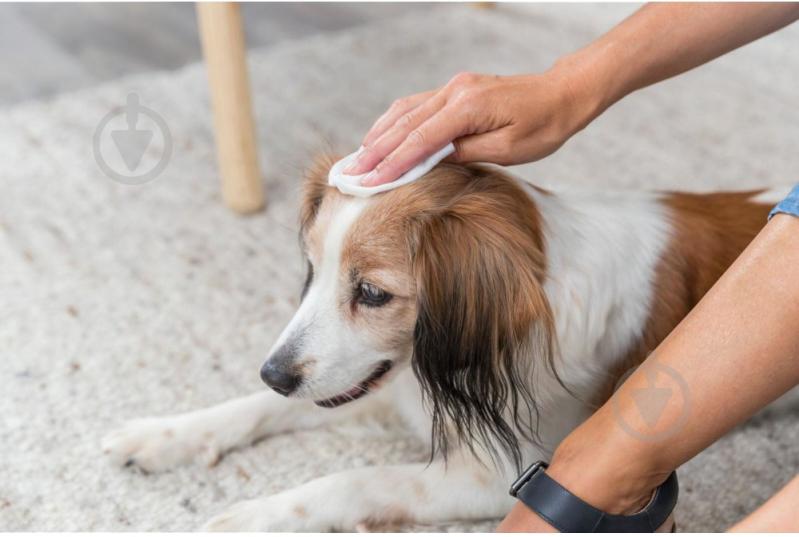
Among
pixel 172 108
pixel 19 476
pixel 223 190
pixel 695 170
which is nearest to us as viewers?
pixel 19 476

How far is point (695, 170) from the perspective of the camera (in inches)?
81.2

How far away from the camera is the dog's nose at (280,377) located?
1100 millimetres

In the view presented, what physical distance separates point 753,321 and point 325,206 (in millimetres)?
500

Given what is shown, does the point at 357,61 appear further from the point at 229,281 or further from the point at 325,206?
the point at 325,206

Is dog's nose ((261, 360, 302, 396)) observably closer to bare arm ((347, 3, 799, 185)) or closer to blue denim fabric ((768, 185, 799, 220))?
bare arm ((347, 3, 799, 185))

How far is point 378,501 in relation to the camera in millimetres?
1169

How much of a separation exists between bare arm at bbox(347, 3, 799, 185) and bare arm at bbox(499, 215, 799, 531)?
30 centimetres

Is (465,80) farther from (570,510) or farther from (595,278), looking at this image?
(570,510)

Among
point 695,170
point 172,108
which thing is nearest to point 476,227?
point 695,170

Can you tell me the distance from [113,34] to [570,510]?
226 centimetres

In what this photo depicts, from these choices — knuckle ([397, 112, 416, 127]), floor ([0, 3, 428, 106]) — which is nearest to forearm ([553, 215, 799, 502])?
knuckle ([397, 112, 416, 127])

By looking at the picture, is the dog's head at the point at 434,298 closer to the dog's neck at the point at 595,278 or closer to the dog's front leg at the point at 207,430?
the dog's neck at the point at 595,278

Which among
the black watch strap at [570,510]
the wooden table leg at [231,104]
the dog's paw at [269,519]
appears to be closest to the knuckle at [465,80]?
the black watch strap at [570,510]

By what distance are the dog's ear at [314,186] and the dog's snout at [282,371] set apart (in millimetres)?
197
